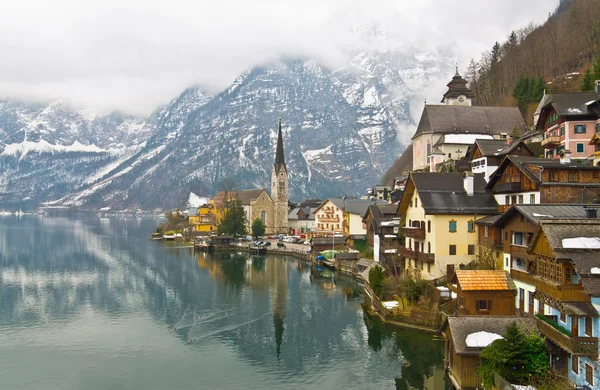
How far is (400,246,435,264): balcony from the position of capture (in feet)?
127

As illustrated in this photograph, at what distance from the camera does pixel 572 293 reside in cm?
2014

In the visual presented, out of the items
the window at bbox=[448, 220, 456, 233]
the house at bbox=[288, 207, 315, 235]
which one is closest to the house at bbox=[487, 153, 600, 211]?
the window at bbox=[448, 220, 456, 233]

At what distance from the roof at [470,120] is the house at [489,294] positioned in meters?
48.8

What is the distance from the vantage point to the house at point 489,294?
28.1 meters

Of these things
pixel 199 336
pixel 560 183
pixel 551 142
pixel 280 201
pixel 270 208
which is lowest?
pixel 199 336

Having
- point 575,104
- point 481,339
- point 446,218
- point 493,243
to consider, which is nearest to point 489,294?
point 481,339

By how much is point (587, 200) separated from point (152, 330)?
29740 mm

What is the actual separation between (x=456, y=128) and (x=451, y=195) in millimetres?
37881

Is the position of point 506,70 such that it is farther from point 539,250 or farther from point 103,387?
point 103,387

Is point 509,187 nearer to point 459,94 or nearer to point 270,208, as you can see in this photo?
point 459,94

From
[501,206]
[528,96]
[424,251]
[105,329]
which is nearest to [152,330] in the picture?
[105,329]

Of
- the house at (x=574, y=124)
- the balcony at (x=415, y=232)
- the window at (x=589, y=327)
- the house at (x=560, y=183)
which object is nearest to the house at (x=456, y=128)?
the house at (x=574, y=124)

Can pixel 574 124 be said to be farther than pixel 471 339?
Yes

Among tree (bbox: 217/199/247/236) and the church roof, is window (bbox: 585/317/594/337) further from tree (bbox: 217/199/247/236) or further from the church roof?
tree (bbox: 217/199/247/236)
